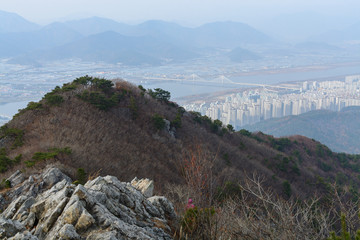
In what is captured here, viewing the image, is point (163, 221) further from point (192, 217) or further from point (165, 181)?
point (165, 181)

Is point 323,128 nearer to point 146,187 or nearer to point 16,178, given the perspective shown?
point 146,187

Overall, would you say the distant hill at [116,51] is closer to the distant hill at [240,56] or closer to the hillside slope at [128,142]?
the distant hill at [240,56]

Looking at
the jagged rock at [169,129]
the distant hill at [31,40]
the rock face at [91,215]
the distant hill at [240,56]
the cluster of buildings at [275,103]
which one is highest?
the distant hill at [31,40]

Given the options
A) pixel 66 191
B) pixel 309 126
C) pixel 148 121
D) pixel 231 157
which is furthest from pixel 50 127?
pixel 309 126

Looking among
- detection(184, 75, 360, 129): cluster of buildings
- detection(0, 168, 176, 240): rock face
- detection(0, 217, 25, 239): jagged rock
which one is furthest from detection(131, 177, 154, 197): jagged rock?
detection(184, 75, 360, 129): cluster of buildings

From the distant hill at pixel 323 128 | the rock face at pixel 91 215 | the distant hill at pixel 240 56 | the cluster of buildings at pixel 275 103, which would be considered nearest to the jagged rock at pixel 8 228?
the rock face at pixel 91 215

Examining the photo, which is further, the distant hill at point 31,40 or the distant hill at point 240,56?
the distant hill at point 240,56

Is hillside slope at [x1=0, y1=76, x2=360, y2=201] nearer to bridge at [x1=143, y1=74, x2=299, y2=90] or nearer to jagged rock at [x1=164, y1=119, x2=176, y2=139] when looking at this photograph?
jagged rock at [x1=164, y1=119, x2=176, y2=139]
